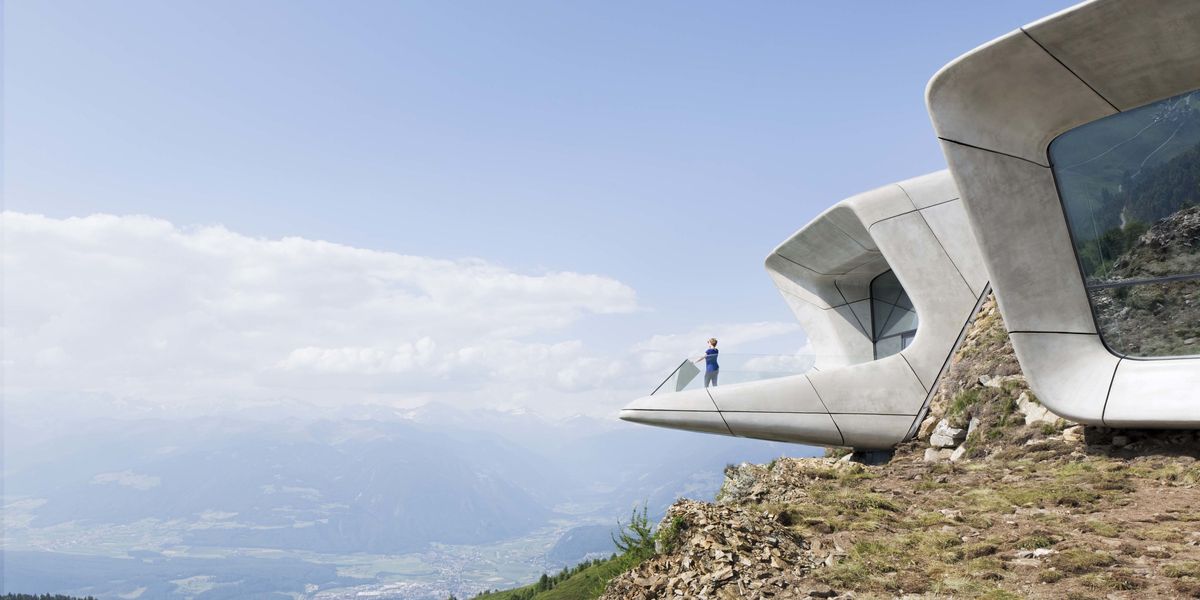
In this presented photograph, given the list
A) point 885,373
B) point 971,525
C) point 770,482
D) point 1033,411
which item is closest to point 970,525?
point 971,525

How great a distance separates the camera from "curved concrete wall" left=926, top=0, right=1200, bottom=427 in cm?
1221

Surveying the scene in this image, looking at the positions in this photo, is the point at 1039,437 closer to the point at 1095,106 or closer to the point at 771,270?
the point at 1095,106

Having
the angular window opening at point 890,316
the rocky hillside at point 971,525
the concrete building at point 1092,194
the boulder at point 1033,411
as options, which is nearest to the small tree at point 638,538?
the rocky hillside at point 971,525

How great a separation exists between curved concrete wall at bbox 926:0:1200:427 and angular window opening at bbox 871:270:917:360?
1093cm

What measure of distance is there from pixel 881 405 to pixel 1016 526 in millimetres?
8295

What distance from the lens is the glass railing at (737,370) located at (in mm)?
18859

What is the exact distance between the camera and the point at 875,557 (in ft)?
30.4

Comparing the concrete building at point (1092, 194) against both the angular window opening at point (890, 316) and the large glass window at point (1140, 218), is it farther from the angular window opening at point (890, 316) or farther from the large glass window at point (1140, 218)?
the angular window opening at point (890, 316)

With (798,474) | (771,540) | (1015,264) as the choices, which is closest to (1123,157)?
(1015,264)

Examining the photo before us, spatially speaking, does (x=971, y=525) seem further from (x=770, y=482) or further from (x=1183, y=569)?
(x=770, y=482)

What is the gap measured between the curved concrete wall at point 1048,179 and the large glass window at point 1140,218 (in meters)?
0.24

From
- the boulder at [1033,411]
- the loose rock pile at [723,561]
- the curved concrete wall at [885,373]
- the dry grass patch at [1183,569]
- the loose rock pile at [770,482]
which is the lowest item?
the dry grass patch at [1183,569]

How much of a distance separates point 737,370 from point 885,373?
3.90m

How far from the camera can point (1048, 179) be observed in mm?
14055
